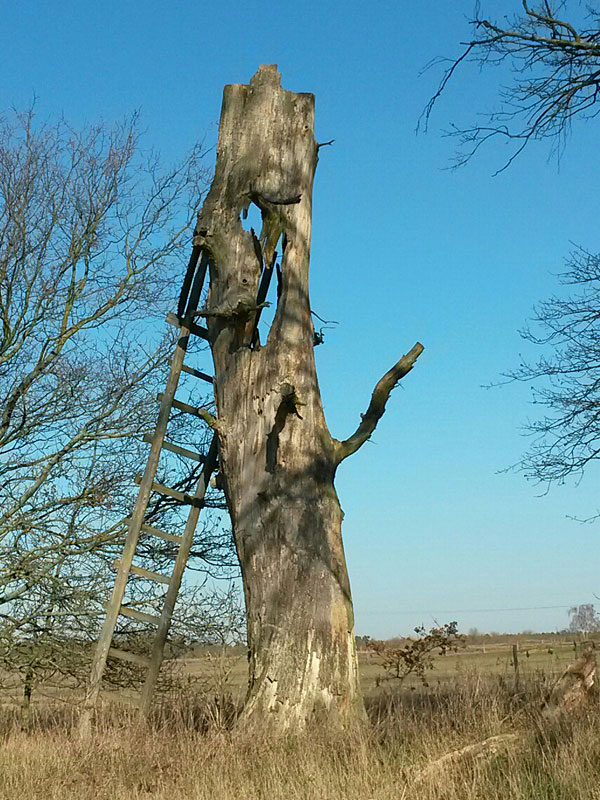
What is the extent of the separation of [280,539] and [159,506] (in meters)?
4.37

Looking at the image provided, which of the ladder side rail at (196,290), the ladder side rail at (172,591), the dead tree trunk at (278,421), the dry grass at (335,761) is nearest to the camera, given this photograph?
the dry grass at (335,761)

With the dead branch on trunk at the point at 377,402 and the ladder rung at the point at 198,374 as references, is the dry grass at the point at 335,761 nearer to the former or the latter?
the dead branch on trunk at the point at 377,402

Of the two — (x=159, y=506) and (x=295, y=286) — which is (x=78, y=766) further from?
(x=159, y=506)

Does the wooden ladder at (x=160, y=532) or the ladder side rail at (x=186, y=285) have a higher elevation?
the ladder side rail at (x=186, y=285)

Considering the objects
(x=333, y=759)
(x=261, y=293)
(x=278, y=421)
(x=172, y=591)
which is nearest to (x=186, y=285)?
(x=261, y=293)

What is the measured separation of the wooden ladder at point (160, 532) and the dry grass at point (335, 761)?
60.0 inches

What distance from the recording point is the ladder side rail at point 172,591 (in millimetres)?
8859

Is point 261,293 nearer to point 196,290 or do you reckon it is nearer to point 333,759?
point 196,290

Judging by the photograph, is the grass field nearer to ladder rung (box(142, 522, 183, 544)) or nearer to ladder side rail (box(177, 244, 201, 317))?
ladder rung (box(142, 522, 183, 544))

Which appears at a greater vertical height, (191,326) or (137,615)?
(191,326)

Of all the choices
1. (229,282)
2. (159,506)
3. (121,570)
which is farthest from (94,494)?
(229,282)

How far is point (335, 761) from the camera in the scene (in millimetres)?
5680

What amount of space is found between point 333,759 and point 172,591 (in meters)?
3.75

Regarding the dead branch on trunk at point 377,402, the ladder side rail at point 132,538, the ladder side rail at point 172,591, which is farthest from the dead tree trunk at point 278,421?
the ladder side rail at point 132,538
